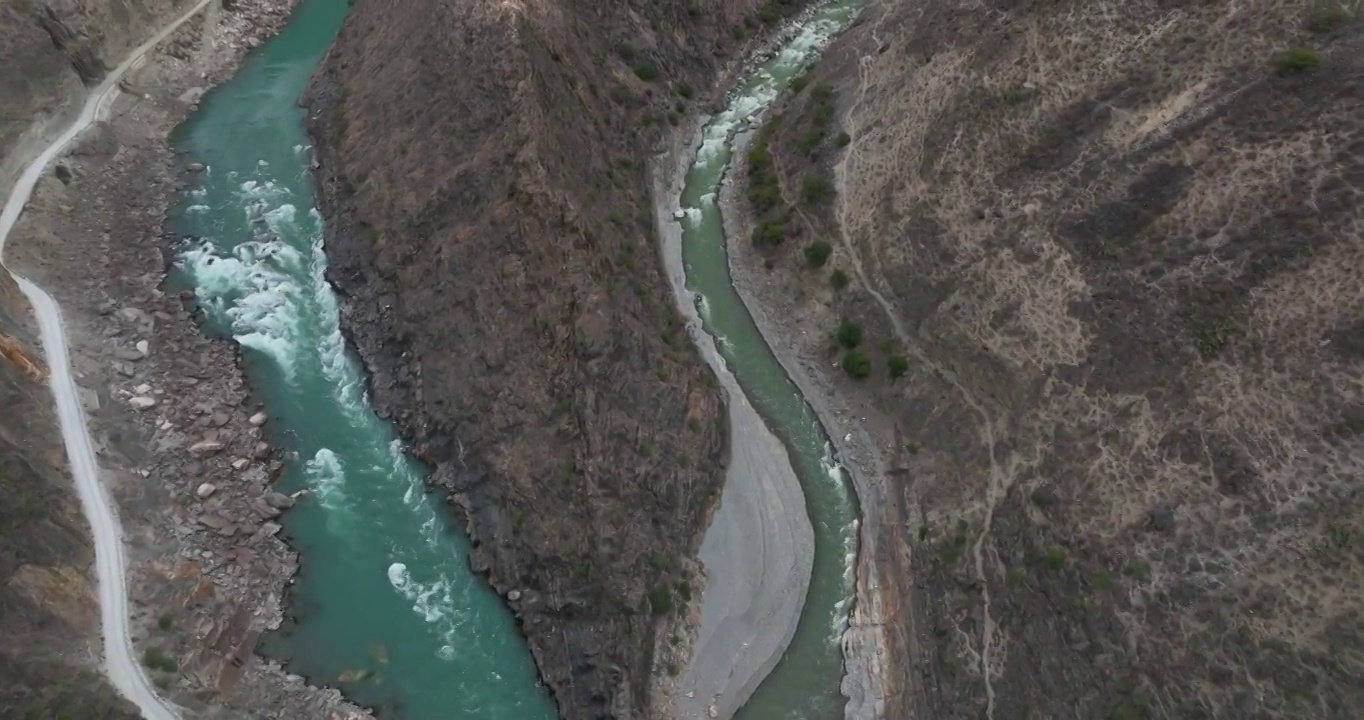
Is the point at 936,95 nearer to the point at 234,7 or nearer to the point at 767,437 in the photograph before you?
the point at 767,437

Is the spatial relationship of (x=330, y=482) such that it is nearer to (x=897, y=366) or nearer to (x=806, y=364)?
(x=806, y=364)

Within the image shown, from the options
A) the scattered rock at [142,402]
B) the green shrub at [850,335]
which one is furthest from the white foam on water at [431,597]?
the green shrub at [850,335]

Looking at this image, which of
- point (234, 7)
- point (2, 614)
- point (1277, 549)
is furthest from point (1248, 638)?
point (234, 7)

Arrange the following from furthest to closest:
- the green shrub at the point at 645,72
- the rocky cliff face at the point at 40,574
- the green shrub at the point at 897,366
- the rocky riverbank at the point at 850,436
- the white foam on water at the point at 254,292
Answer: the green shrub at the point at 645,72
the white foam on water at the point at 254,292
the green shrub at the point at 897,366
the rocky riverbank at the point at 850,436
the rocky cliff face at the point at 40,574

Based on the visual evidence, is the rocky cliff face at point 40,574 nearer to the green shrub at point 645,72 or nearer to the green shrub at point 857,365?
the green shrub at point 857,365

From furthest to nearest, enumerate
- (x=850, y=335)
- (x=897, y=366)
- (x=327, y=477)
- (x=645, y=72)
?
(x=645, y=72)
(x=850, y=335)
(x=897, y=366)
(x=327, y=477)

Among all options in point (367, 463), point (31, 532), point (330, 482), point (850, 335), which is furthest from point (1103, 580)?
point (31, 532)

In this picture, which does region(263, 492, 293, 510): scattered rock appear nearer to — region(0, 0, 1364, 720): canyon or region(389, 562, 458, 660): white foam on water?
region(0, 0, 1364, 720): canyon
